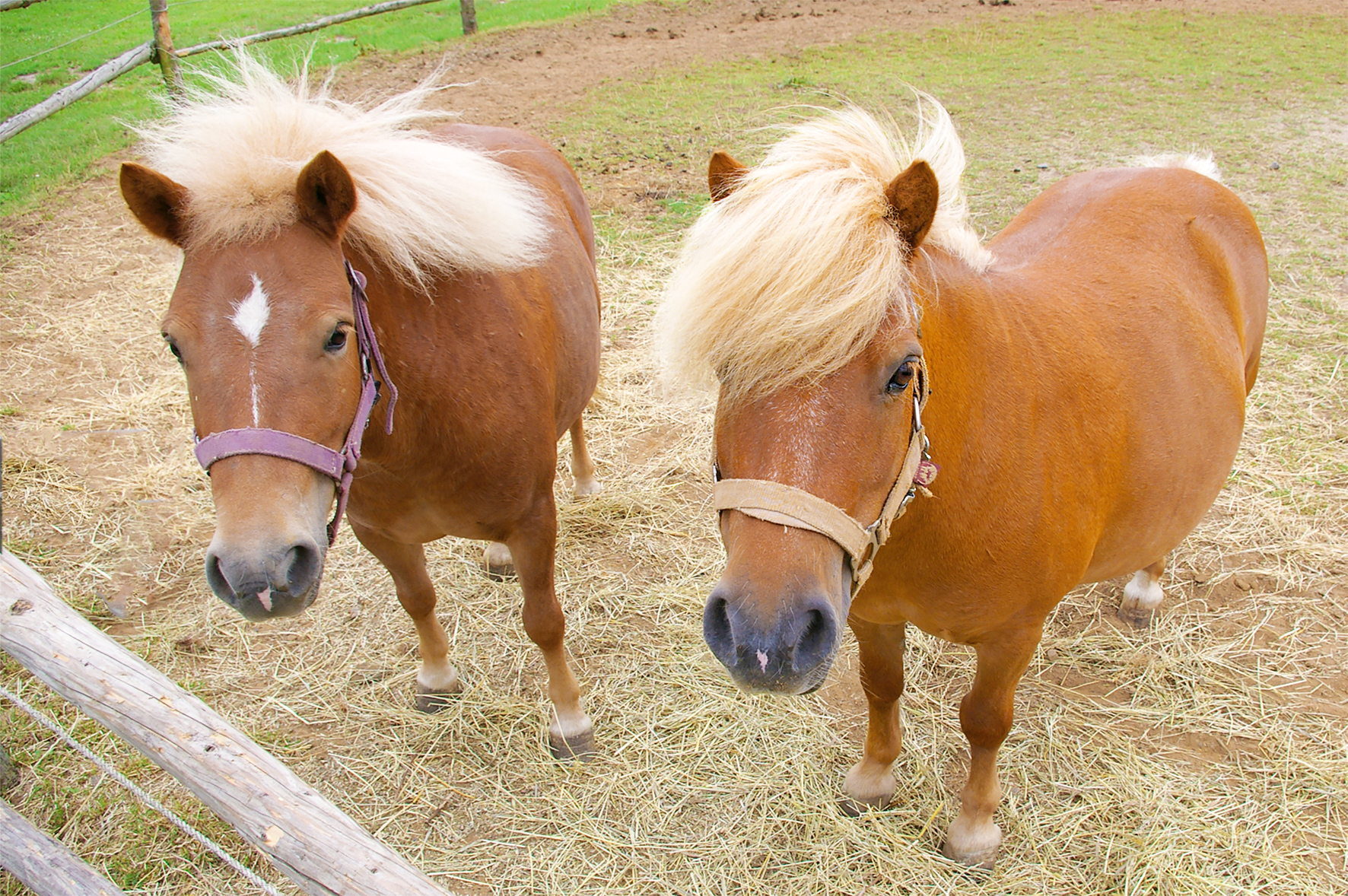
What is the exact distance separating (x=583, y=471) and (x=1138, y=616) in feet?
8.74

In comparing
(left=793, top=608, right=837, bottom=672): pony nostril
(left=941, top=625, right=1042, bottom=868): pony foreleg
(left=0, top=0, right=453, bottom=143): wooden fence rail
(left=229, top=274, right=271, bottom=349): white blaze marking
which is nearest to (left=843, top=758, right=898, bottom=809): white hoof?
(left=941, top=625, right=1042, bottom=868): pony foreleg

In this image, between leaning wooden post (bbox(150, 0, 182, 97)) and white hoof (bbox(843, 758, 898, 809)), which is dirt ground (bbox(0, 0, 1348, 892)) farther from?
leaning wooden post (bbox(150, 0, 182, 97))

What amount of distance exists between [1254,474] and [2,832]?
507 centimetres

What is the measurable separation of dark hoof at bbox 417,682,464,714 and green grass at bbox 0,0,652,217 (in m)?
6.88

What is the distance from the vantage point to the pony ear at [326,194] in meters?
1.73

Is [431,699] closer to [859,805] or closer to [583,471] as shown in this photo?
[583,471]

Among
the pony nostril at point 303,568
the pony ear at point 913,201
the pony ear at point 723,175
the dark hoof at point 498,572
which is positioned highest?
the pony ear at point 913,201

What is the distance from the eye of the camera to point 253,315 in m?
1.66

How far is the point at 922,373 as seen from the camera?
5.08ft

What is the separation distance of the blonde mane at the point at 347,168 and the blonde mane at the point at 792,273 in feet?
2.60

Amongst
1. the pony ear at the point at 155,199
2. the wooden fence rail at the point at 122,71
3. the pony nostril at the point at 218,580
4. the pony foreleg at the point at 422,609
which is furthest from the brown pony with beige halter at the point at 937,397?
the wooden fence rail at the point at 122,71

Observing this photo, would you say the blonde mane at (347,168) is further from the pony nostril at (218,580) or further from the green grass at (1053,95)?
the green grass at (1053,95)

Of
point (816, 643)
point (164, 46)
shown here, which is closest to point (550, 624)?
point (816, 643)

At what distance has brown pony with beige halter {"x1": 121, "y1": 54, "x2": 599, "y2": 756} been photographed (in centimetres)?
164
